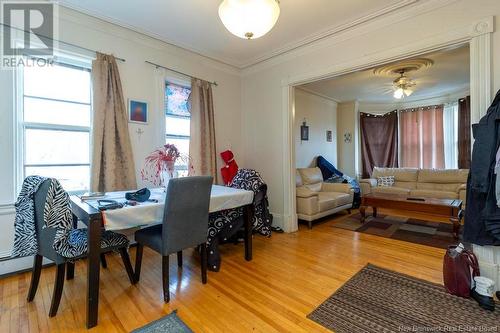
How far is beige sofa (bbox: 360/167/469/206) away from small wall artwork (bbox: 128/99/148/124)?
15.0ft

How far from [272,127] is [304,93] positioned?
201cm

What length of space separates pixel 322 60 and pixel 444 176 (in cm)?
386

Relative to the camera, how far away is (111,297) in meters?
2.01

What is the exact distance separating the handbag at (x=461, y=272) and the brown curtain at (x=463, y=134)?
14.3ft

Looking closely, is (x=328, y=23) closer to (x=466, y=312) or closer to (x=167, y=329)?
(x=466, y=312)

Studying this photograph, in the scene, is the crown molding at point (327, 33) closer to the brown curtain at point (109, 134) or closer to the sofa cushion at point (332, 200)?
the brown curtain at point (109, 134)

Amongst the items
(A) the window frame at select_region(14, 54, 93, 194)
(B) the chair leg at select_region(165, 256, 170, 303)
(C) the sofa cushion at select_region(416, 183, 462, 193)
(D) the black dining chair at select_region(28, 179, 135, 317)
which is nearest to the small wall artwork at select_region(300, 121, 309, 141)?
(C) the sofa cushion at select_region(416, 183, 462, 193)

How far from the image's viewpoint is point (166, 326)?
1.65m

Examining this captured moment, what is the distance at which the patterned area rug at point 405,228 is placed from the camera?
131 inches

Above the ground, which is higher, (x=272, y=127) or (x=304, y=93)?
(x=304, y=93)

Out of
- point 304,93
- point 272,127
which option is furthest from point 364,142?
point 272,127

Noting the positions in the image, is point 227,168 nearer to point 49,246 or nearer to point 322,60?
point 322,60

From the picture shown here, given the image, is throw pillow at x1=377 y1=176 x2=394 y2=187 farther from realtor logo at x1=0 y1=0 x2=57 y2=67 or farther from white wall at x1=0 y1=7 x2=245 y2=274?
realtor logo at x1=0 y1=0 x2=57 y2=67

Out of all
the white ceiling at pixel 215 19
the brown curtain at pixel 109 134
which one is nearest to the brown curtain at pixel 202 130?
the white ceiling at pixel 215 19
